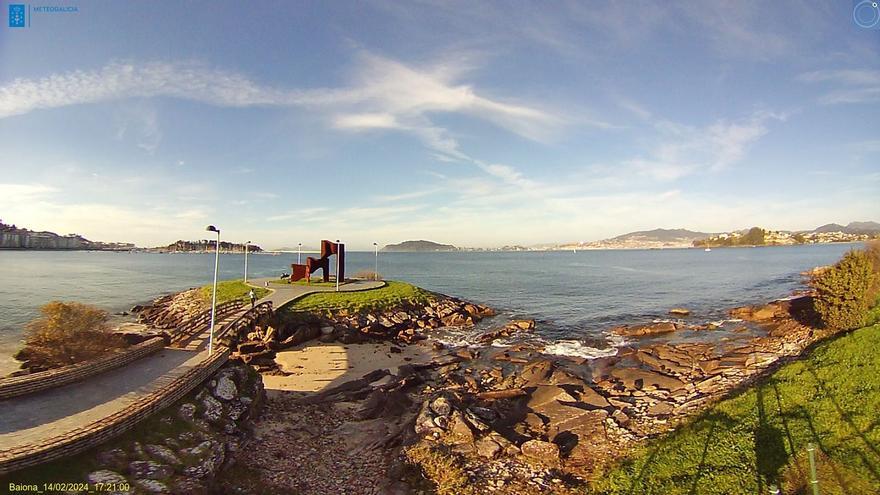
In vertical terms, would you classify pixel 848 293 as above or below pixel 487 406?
above

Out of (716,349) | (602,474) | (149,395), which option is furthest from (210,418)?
(716,349)

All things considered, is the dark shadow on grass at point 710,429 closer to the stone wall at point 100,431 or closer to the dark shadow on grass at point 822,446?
the dark shadow on grass at point 822,446

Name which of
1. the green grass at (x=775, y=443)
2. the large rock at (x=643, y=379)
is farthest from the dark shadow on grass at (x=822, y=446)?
the large rock at (x=643, y=379)

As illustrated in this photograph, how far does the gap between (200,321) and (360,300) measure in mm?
13676

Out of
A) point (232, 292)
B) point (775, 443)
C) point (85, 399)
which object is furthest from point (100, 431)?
point (232, 292)

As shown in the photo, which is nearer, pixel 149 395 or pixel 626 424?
pixel 149 395

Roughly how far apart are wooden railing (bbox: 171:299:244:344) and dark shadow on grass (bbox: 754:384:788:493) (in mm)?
25177

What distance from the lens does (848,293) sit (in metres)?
24.8

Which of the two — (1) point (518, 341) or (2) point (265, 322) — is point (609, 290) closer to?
(1) point (518, 341)

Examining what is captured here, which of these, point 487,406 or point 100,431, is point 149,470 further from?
point 487,406

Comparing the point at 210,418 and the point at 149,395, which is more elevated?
the point at 149,395

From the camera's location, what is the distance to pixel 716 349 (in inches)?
1141

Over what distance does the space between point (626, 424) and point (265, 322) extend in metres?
25.2

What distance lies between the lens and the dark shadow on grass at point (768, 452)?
10.6 m
